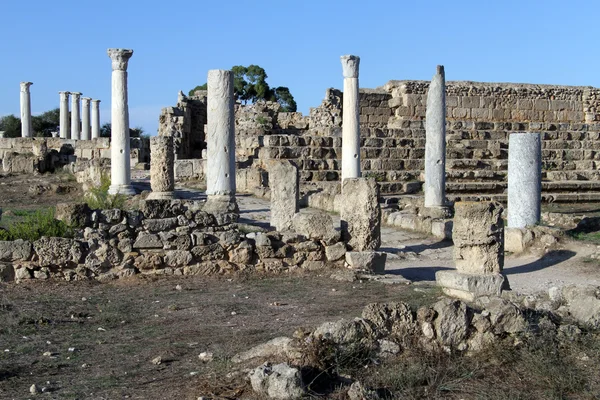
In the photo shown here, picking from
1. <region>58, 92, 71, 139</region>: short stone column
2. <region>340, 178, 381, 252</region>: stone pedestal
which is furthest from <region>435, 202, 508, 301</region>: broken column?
<region>58, 92, 71, 139</region>: short stone column

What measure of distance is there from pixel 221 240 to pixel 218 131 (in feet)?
19.5

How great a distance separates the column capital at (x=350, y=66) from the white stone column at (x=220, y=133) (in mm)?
4385

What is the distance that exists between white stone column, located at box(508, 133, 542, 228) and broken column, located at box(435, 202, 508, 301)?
4893 mm

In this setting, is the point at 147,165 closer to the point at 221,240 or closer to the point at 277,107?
the point at 277,107

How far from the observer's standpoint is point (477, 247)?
30.4ft

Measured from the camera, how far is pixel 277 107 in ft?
108

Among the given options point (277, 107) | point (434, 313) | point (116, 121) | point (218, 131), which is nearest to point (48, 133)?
point (277, 107)

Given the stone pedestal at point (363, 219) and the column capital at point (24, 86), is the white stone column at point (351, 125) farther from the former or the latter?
the column capital at point (24, 86)

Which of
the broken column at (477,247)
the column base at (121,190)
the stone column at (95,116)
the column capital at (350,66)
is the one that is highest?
the stone column at (95,116)

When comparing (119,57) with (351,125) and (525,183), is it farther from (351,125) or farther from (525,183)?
(525,183)

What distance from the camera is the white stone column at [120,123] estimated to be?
19109 mm

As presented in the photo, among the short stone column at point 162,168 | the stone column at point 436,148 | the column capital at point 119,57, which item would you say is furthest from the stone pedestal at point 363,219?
the column capital at point 119,57

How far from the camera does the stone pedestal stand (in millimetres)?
10773

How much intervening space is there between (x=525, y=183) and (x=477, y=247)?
5.29 meters
